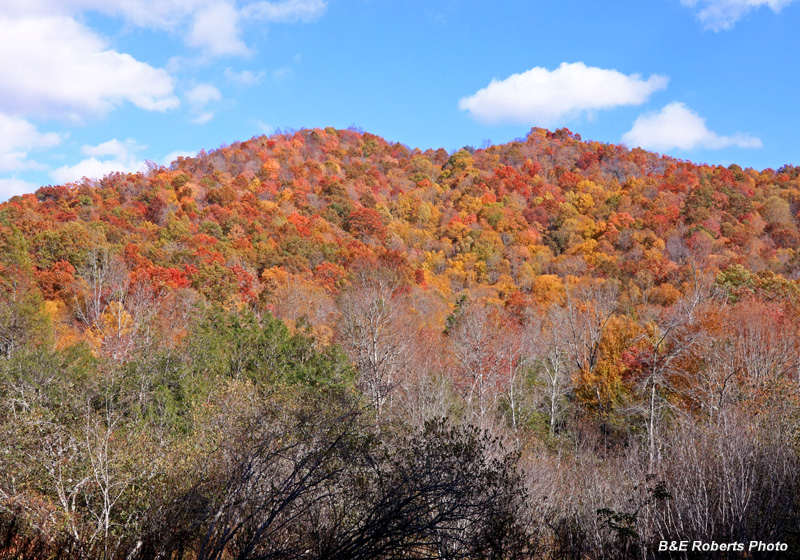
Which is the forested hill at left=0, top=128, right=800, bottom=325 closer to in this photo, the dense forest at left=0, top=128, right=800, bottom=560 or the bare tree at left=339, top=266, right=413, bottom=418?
the dense forest at left=0, top=128, right=800, bottom=560

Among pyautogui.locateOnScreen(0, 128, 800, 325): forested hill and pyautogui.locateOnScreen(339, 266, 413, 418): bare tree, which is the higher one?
pyautogui.locateOnScreen(0, 128, 800, 325): forested hill

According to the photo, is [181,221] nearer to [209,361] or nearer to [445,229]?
[445,229]

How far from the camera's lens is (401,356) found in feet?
88.8

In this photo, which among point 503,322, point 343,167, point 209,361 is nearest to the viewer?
point 209,361

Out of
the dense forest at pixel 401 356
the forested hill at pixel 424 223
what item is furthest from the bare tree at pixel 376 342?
the forested hill at pixel 424 223

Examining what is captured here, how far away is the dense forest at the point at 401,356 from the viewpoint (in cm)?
857

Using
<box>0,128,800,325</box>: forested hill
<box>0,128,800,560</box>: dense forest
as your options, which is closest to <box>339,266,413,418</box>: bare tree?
<box>0,128,800,560</box>: dense forest

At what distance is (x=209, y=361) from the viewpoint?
17.8 m

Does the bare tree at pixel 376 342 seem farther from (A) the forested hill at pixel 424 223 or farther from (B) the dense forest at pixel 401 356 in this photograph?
(A) the forested hill at pixel 424 223

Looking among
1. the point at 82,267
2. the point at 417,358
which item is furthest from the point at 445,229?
the point at 82,267

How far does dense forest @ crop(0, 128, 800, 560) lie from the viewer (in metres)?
8.57

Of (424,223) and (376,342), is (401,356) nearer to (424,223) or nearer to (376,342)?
(376,342)

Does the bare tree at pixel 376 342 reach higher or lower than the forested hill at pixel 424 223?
lower

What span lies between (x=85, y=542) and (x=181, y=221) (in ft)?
143
